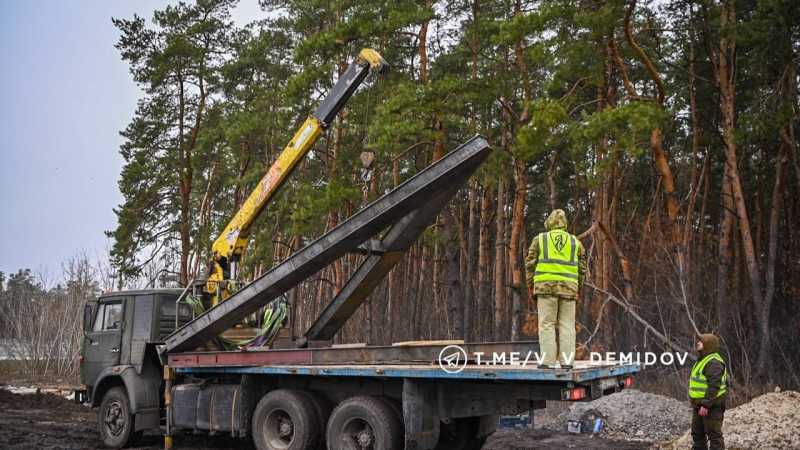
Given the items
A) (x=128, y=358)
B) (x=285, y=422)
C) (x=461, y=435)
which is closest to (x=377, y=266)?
(x=285, y=422)

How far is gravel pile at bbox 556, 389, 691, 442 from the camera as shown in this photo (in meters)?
11.9

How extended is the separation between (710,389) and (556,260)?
8.62 ft

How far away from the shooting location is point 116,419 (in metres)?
10.9

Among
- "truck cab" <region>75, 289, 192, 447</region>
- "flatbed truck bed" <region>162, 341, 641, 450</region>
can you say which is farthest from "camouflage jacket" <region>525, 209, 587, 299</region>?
"truck cab" <region>75, 289, 192, 447</region>

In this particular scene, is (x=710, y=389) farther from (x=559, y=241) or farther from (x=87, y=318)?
(x=87, y=318)

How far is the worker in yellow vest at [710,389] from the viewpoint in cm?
804

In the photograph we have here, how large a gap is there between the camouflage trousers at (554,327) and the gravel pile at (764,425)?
13.3 ft

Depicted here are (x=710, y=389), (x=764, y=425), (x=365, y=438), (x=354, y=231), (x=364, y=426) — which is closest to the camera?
(x=710, y=389)

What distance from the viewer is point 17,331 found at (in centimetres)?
2981

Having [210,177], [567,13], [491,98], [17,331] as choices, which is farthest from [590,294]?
[17,331]

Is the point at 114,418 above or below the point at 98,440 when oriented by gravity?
above

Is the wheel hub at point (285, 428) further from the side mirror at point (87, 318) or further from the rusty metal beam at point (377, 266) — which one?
the side mirror at point (87, 318)

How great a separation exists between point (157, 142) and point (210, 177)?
4.52 m

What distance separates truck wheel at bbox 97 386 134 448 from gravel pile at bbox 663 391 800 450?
25.9 feet
